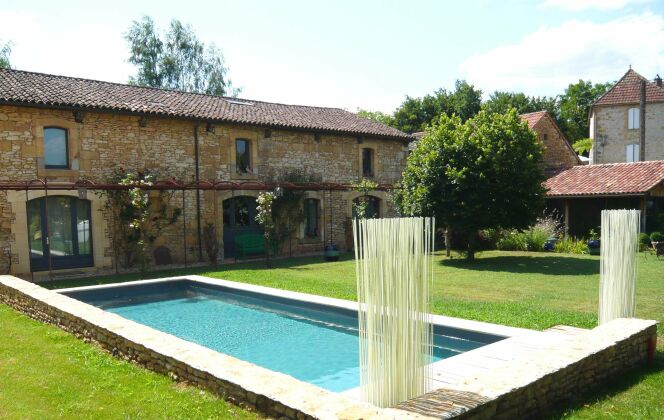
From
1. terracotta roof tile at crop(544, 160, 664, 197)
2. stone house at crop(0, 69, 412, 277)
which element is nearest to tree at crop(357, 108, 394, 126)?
→ stone house at crop(0, 69, 412, 277)

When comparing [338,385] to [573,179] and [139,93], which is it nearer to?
[139,93]

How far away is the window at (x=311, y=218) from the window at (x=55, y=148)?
8212 millimetres

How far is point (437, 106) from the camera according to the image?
128 ft

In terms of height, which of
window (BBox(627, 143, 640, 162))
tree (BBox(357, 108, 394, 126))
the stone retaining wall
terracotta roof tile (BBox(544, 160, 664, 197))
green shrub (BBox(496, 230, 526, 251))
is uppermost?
tree (BBox(357, 108, 394, 126))

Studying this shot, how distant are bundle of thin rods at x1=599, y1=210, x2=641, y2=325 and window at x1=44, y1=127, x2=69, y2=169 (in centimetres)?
1350

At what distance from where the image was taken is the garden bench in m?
17.0

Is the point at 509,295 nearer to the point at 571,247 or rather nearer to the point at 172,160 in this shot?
the point at 571,247

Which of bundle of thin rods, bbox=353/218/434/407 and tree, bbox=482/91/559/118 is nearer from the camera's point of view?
bundle of thin rods, bbox=353/218/434/407

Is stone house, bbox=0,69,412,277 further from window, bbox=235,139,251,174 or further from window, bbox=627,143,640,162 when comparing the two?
window, bbox=627,143,640,162

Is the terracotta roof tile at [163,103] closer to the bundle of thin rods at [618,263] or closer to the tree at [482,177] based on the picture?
the tree at [482,177]

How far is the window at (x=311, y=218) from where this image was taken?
1925cm

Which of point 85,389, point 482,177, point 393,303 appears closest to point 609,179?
point 482,177

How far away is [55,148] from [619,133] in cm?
2874

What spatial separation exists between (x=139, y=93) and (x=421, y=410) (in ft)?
53.0
